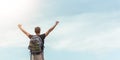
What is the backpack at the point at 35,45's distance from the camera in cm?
2114

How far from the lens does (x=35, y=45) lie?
21234 millimetres

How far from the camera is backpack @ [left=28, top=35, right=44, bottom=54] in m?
21.1

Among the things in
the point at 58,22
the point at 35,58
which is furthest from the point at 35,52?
the point at 58,22

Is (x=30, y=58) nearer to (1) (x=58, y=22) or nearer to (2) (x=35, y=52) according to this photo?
(2) (x=35, y=52)

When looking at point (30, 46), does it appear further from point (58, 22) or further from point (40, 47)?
point (58, 22)

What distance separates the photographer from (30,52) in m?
21.4

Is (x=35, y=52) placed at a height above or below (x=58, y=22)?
below

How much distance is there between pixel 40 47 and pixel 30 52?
55 cm

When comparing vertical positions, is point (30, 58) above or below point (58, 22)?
below

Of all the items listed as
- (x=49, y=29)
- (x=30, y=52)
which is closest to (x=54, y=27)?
(x=49, y=29)

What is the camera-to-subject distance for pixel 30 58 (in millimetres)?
21312

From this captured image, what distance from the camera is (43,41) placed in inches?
850

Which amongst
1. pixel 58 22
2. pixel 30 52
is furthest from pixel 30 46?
pixel 58 22

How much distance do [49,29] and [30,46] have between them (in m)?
1.21
